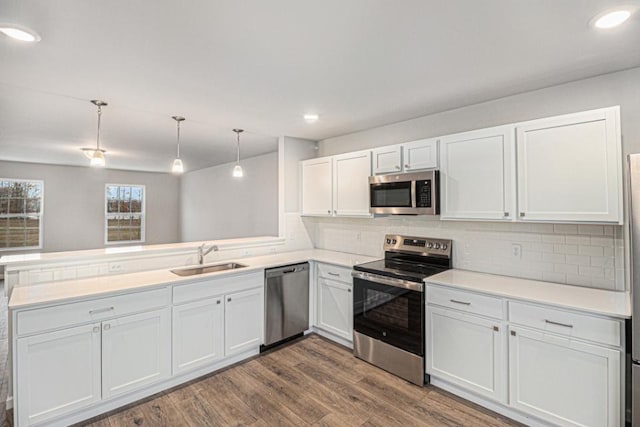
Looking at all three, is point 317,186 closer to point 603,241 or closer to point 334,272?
point 334,272

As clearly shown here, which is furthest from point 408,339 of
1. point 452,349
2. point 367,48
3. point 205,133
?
point 205,133

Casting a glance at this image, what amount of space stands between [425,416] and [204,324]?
196 centimetres

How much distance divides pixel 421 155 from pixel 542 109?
0.99 m

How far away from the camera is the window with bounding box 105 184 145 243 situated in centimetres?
790

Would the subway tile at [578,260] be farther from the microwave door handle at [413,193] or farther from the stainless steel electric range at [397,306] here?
the microwave door handle at [413,193]

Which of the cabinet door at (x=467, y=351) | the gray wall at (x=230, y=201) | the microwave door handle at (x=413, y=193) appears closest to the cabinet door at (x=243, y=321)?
the cabinet door at (x=467, y=351)

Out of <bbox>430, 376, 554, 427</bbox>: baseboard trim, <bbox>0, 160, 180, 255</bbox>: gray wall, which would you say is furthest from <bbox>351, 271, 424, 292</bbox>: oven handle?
<bbox>0, 160, 180, 255</bbox>: gray wall

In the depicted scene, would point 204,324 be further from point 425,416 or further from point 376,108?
point 376,108

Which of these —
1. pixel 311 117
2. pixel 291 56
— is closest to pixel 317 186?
pixel 311 117

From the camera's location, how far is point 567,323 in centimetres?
192

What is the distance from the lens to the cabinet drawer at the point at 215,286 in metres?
2.62

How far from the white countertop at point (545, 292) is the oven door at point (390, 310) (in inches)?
9.5

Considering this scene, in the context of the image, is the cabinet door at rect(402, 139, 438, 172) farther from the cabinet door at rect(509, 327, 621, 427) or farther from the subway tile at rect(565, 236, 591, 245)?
the cabinet door at rect(509, 327, 621, 427)

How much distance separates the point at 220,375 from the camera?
2.83m
